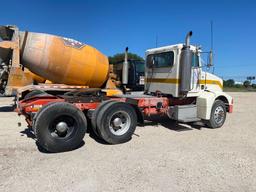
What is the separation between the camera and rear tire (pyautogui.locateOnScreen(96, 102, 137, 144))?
5.88 meters

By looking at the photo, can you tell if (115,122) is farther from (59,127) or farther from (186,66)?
(186,66)

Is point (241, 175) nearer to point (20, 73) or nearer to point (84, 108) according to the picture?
point (84, 108)

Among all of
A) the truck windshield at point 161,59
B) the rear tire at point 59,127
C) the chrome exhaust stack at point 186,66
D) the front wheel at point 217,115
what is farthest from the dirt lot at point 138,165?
the truck windshield at point 161,59

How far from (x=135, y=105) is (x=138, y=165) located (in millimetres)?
2459

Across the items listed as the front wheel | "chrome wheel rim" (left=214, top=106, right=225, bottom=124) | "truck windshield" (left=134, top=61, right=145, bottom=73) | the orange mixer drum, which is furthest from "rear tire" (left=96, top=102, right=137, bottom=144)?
"truck windshield" (left=134, top=61, right=145, bottom=73)

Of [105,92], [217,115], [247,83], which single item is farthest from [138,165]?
[247,83]

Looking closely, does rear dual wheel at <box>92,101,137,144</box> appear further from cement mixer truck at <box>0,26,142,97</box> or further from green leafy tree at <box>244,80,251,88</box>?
green leafy tree at <box>244,80,251,88</box>

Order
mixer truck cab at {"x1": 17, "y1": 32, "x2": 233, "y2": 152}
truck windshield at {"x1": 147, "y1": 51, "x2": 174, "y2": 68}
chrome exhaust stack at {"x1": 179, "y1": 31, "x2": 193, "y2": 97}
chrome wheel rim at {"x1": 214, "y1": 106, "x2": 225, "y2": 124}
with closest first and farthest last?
mixer truck cab at {"x1": 17, "y1": 32, "x2": 233, "y2": 152} < chrome exhaust stack at {"x1": 179, "y1": 31, "x2": 193, "y2": 97} < truck windshield at {"x1": 147, "y1": 51, "x2": 174, "y2": 68} < chrome wheel rim at {"x1": 214, "y1": 106, "x2": 225, "y2": 124}

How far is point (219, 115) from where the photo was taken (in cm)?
846

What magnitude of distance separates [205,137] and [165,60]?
2.76 meters

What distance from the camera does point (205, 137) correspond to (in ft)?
22.8

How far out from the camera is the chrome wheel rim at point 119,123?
243 inches

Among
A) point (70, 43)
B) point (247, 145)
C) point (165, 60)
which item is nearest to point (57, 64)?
point (70, 43)

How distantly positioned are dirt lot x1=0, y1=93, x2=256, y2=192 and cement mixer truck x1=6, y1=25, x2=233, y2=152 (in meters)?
0.56
